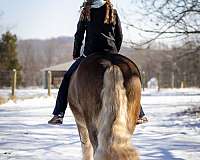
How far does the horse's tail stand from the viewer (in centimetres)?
380

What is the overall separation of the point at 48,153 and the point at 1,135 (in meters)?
2.37

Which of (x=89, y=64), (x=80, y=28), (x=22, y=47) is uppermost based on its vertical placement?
(x=22, y=47)

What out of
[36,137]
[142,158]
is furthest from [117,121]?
[36,137]

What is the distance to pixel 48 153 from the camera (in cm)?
682

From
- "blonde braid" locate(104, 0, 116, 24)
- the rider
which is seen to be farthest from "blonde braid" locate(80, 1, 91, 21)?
"blonde braid" locate(104, 0, 116, 24)

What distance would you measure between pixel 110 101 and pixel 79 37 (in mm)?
1820

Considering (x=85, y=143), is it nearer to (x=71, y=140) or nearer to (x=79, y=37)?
(x=79, y=37)

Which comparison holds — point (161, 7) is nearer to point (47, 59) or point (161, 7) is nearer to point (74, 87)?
point (74, 87)

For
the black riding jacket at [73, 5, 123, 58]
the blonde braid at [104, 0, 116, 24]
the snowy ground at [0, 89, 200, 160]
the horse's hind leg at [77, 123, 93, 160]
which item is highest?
the blonde braid at [104, 0, 116, 24]

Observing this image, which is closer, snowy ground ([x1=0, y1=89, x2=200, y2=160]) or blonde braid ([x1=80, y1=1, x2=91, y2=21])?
blonde braid ([x1=80, y1=1, x2=91, y2=21])

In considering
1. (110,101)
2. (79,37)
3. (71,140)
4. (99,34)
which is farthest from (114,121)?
(71,140)

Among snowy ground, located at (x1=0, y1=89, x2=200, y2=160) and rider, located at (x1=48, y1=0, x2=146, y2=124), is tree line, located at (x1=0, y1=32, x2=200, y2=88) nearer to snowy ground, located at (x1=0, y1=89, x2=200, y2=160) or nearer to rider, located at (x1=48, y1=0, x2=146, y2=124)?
snowy ground, located at (x1=0, y1=89, x2=200, y2=160)

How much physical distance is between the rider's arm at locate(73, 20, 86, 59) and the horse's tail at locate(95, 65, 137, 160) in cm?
137

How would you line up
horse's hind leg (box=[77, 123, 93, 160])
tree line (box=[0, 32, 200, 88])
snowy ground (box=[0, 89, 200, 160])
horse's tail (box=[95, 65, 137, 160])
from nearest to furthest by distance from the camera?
horse's tail (box=[95, 65, 137, 160]), horse's hind leg (box=[77, 123, 93, 160]), snowy ground (box=[0, 89, 200, 160]), tree line (box=[0, 32, 200, 88])
